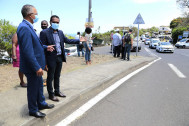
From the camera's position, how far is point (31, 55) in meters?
2.35

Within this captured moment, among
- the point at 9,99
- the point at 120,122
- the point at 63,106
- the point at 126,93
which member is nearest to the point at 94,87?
the point at 126,93

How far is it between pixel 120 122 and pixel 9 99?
2411mm

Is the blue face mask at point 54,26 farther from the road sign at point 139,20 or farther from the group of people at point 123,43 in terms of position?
the road sign at point 139,20

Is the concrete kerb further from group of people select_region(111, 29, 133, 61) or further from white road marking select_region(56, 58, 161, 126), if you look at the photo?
group of people select_region(111, 29, 133, 61)

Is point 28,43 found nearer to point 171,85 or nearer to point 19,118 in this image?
point 19,118

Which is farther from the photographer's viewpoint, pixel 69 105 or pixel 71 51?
pixel 71 51

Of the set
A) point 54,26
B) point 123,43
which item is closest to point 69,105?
point 54,26

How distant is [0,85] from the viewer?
178 inches

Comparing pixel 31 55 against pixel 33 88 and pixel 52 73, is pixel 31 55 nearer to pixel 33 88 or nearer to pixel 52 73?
pixel 33 88

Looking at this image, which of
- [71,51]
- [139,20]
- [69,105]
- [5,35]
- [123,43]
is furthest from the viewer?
[139,20]

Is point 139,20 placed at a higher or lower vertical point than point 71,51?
higher

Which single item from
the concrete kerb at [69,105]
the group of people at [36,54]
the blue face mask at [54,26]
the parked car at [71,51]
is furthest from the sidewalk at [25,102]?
the parked car at [71,51]

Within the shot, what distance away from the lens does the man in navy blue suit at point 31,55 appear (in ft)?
7.64

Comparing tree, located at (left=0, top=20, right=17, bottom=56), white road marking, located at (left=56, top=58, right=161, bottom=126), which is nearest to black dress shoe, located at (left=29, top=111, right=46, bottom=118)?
white road marking, located at (left=56, top=58, right=161, bottom=126)
